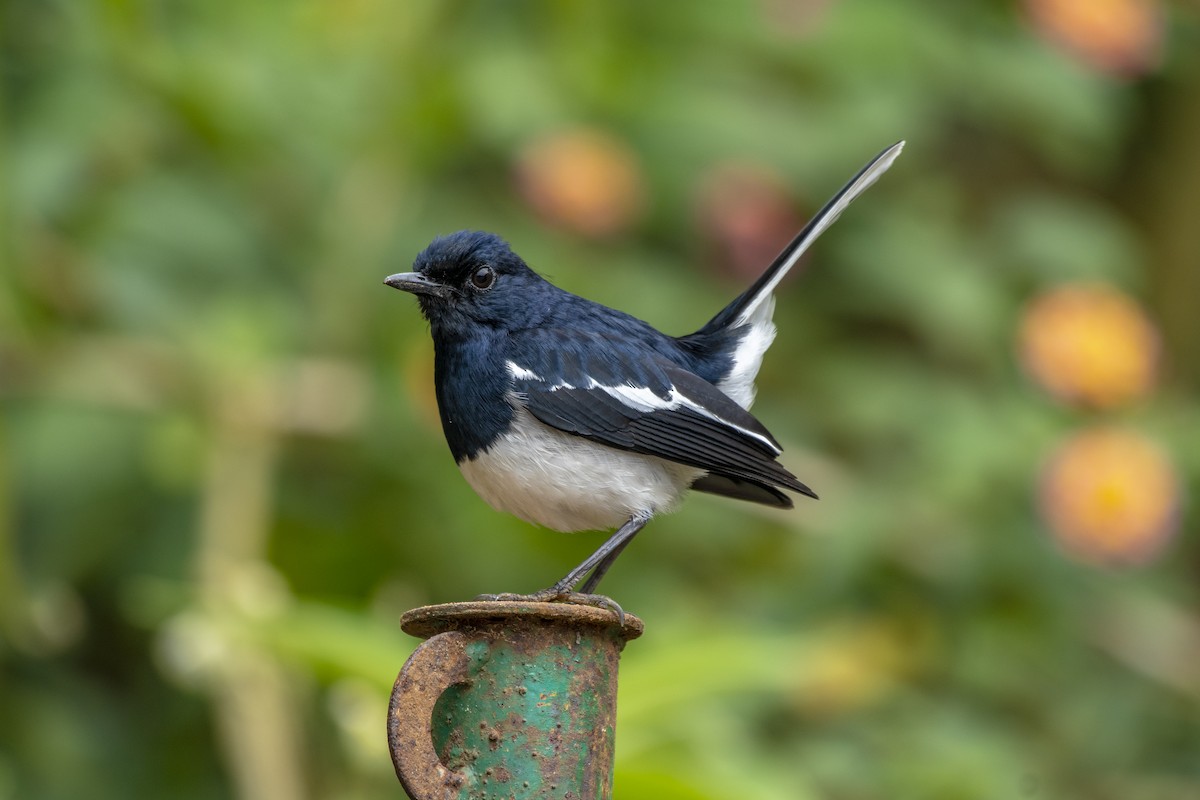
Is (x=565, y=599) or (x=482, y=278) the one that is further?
(x=482, y=278)

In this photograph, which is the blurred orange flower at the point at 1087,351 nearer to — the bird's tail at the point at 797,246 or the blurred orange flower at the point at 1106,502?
the blurred orange flower at the point at 1106,502

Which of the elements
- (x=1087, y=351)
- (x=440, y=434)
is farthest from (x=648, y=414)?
(x=1087, y=351)

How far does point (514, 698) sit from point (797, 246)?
1054 mm

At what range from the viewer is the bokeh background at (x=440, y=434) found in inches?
157

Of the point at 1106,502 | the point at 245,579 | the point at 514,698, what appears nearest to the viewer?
the point at 514,698

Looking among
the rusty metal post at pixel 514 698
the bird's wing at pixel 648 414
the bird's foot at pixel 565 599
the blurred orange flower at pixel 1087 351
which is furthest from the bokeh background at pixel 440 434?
the rusty metal post at pixel 514 698

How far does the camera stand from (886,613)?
14.9ft

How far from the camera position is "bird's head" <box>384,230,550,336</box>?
101 inches

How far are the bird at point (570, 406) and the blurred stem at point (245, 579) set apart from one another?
101cm

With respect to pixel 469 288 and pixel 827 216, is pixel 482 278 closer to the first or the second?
pixel 469 288

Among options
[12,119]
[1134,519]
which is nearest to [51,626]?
[12,119]

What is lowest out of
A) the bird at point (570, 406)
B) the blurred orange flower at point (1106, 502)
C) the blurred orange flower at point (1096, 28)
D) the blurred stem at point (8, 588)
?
the blurred stem at point (8, 588)

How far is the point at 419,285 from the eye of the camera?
8.34 feet

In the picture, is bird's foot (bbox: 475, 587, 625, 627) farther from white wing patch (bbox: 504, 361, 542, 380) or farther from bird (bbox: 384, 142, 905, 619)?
white wing patch (bbox: 504, 361, 542, 380)
